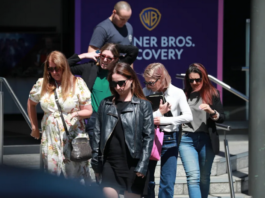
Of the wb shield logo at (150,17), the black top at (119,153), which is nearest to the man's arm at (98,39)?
the black top at (119,153)

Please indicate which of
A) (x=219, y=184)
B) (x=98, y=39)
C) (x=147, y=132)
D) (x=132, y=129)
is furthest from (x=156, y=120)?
(x=219, y=184)

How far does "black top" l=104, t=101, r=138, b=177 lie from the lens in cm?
463

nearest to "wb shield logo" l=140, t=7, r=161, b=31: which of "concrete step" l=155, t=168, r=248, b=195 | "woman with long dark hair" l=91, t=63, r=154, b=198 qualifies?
"concrete step" l=155, t=168, r=248, b=195

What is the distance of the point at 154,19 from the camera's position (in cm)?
942

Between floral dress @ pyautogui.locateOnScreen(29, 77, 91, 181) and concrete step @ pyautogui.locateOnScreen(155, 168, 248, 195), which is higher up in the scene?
floral dress @ pyautogui.locateOnScreen(29, 77, 91, 181)

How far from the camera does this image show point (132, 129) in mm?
4641

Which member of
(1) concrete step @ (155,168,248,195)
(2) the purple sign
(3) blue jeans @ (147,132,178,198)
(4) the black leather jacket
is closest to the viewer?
(4) the black leather jacket

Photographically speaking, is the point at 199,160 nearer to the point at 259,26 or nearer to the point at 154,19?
the point at 259,26

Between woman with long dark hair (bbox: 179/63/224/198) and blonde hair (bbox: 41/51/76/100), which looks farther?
woman with long dark hair (bbox: 179/63/224/198)

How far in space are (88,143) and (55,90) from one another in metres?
0.60

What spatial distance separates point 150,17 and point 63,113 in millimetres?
4582

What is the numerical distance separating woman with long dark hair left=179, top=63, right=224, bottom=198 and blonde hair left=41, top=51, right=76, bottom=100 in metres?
1.29

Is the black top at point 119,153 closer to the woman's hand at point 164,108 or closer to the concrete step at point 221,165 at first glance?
the woman's hand at point 164,108

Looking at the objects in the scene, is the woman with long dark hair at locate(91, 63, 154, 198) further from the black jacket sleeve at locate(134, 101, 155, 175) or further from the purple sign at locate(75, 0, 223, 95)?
the purple sign at locate(75, 0, 223, 95)
